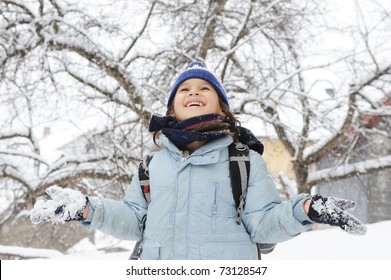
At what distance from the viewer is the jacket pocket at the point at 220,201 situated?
172cm

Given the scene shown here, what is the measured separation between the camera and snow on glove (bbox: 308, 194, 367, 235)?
A: 4.66 feet

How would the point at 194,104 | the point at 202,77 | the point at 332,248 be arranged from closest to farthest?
the point at 194,104 → the point at 202,77 → the point at 332,248

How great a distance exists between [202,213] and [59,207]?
0.57 meters

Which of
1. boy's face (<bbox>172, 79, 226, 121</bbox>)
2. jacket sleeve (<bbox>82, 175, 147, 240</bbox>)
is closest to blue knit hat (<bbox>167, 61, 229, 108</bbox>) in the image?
boy's face (<bbox>172, 79, 226, 121</bbox>)

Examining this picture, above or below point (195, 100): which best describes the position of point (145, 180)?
below

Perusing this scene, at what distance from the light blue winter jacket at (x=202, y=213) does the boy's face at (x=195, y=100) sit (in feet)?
0.62

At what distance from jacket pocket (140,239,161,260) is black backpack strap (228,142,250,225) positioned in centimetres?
36

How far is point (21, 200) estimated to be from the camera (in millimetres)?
7219

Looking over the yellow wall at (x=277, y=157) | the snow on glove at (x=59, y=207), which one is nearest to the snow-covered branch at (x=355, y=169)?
the yellow wall at (x=277, y=157)

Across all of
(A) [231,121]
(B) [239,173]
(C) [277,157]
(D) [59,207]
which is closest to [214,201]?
(B) [239,173]

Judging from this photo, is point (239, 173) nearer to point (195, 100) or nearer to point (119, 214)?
point (195, 100)

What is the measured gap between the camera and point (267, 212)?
1.74m

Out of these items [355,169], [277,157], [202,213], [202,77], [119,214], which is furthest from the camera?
[277,157]

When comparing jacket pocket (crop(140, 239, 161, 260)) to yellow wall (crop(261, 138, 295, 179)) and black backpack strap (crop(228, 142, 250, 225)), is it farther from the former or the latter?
yellow wall (crop(261, 138, 295, 179))
